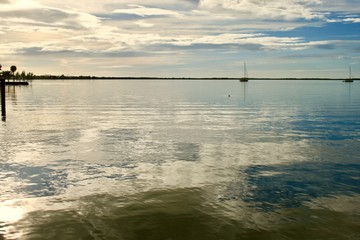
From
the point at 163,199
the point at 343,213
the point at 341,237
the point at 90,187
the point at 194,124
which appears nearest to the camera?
the point at 341,237

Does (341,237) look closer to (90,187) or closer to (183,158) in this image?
(90,187)

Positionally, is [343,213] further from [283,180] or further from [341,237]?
[283,180]

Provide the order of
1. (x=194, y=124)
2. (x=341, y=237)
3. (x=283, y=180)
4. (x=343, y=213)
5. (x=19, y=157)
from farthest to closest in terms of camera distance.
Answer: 1. (x=194, y=124)
2. (x=19, y=157)
3. (x=283, y=180)
4. (x=343, y=213)
5. (x=341, y=237)

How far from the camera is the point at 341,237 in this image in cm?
1173

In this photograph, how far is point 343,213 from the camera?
13.7m

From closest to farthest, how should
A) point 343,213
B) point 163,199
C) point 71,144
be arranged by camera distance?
point 343,213
point 163,199
point 71,144

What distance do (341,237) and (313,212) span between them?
2064 mm

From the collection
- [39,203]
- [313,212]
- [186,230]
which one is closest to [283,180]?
[313,212]

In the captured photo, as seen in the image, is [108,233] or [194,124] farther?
[194,124]

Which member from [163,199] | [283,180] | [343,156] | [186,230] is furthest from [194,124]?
[186,230]

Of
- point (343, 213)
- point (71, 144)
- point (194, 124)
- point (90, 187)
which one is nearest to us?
point (343, 213)

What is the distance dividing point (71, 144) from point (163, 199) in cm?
1358

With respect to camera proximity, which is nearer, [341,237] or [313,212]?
[341,237]

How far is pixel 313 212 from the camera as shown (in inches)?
542
